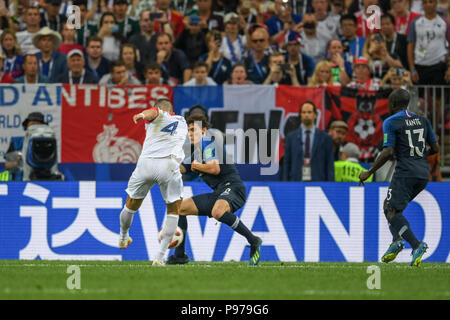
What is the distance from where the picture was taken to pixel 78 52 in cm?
1611

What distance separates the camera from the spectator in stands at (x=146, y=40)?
669 inches

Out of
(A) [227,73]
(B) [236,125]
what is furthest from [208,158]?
(A) [227,73]

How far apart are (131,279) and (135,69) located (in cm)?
806

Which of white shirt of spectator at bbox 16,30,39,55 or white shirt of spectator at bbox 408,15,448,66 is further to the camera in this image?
white shirt of spectator at bbox 16,30,39,55

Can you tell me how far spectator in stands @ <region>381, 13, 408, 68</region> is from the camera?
16.8m

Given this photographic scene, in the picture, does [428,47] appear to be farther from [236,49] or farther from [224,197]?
[224,197]

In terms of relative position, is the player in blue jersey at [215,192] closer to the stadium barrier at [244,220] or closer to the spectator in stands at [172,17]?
the stadium barrier at [244,220]

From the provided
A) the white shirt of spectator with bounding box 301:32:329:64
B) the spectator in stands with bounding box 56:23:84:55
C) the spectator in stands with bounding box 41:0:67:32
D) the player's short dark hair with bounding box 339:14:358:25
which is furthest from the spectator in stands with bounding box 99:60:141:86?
the player's short dark hair with bounding box 339:14:358:25

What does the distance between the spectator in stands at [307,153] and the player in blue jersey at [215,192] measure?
269cm

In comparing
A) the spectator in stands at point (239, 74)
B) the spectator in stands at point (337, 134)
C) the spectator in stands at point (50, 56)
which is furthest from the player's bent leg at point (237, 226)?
the spectator in stands at point (50, 56)

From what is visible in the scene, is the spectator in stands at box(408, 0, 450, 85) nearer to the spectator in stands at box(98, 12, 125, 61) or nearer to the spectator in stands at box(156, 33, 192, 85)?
the spectator in stands at box(156, 33, 192, 85)

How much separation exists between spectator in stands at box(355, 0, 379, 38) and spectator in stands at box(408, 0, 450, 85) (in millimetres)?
1049

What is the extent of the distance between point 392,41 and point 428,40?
0.69 m
